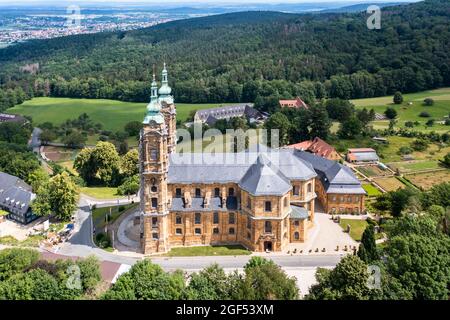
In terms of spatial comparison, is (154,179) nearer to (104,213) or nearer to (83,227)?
(83,227)

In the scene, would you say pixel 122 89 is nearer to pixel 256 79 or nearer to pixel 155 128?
pixel 256 79

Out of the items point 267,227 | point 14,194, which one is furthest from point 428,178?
point 14,194

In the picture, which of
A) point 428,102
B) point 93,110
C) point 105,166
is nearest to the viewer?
point 105,166

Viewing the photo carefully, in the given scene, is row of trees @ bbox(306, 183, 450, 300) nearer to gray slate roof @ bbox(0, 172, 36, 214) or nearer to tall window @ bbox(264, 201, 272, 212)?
tall window @ bbox(264, 201, 272, 212)

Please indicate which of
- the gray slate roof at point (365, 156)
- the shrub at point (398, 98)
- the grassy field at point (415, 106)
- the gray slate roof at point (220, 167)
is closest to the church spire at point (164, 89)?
the gray slate roof at point (220, 167)

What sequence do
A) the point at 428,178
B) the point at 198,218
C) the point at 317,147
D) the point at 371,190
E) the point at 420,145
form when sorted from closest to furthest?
the point at 198,218
the point at 371,190
the point at 428,178
the point at 317,147
the point at 420,145

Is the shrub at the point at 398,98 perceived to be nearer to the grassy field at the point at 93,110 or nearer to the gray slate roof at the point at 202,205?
the grassy field at the point at 93,110

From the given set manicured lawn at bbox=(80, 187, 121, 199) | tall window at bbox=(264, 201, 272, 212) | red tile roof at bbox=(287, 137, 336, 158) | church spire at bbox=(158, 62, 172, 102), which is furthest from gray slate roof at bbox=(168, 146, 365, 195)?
red tile roof at bbox=(287, 137, 336, 158)

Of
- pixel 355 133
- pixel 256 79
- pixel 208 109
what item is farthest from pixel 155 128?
pixel 256 79
